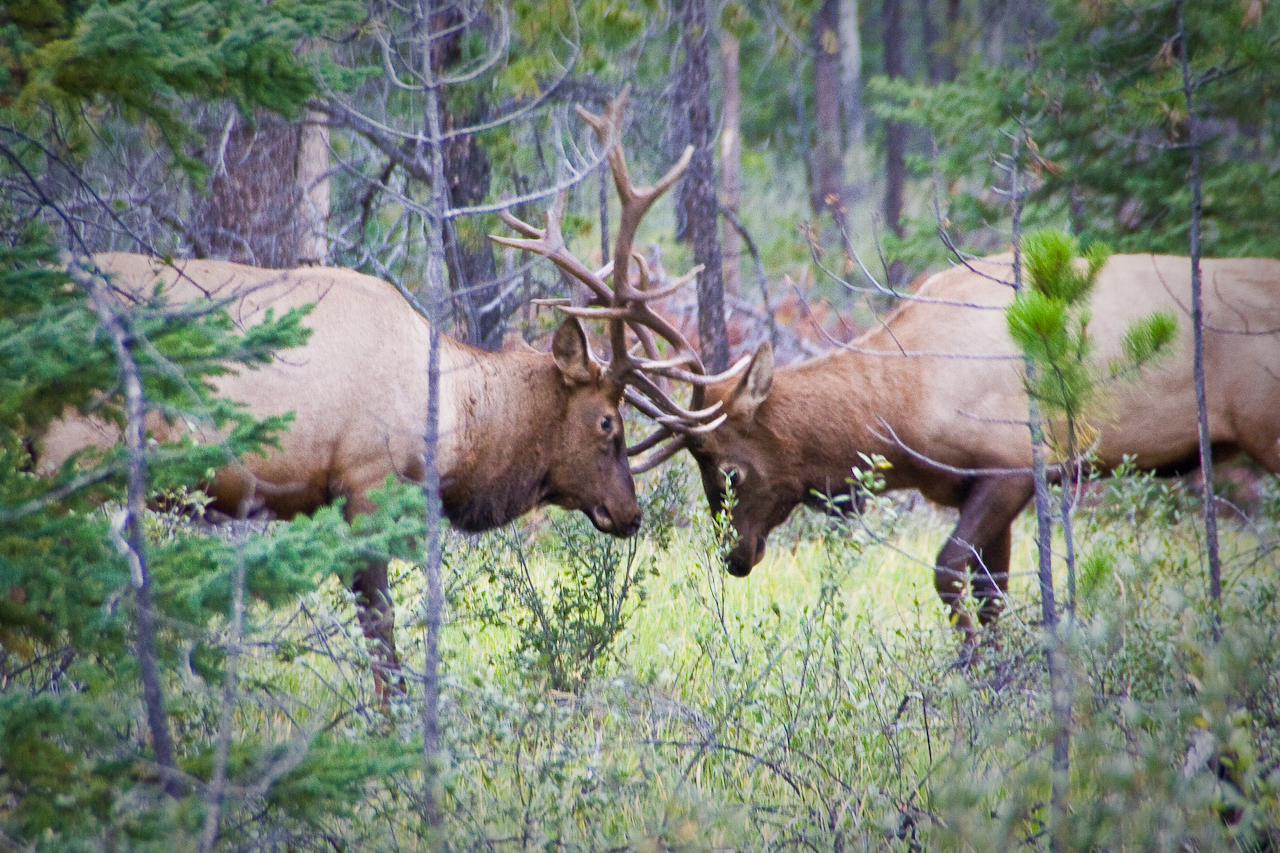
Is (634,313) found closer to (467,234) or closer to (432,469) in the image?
(467,234)

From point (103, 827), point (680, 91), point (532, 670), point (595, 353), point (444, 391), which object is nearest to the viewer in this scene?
point (103, 827)

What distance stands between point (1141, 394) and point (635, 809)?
3941mm

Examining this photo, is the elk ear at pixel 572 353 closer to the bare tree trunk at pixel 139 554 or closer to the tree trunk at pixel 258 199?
the tree trunk at pixel 258 199

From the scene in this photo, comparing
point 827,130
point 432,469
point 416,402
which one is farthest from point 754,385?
point 827,130

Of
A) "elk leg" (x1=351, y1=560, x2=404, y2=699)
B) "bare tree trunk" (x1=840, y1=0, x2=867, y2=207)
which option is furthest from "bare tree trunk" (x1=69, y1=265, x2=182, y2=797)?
"bare tree trunk" (x1=840, y1=0, x2=867, y2=207)

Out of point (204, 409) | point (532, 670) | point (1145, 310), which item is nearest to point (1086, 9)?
point (1145, 310)

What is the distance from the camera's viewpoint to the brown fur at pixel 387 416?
4.54 metres

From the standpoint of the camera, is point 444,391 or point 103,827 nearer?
point 103,827

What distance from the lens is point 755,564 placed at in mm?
6121

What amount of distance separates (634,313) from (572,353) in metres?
0.39

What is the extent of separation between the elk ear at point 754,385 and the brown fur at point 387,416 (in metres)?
0.81

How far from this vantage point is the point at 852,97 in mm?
22781

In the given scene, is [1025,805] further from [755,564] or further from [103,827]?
[755,564]

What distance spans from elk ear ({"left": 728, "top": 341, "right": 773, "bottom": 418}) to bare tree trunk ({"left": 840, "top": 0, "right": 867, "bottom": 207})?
1391 centimetres
